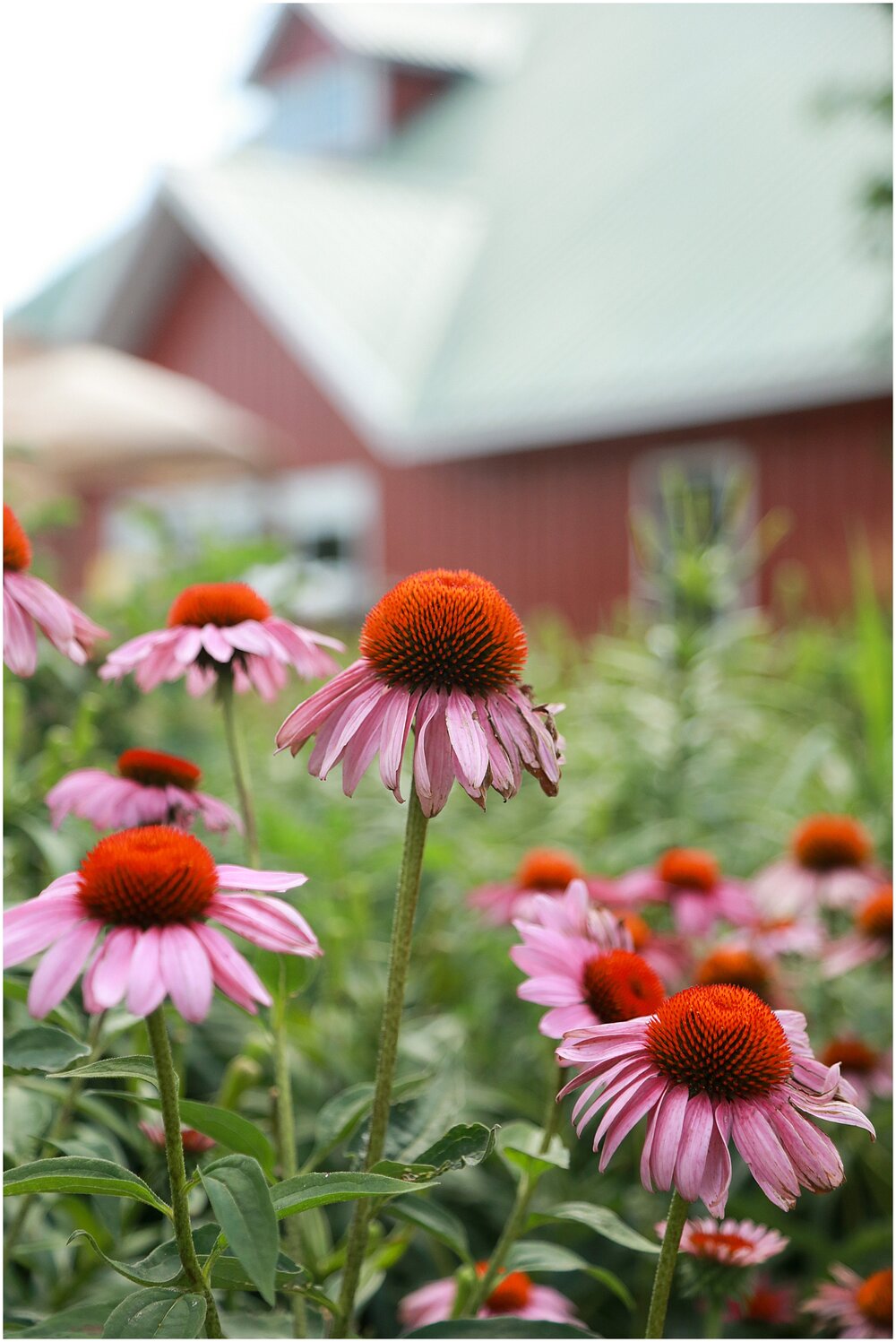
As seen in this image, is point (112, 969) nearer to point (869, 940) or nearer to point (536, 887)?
point (536, 887)

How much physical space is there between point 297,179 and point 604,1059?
490 inches

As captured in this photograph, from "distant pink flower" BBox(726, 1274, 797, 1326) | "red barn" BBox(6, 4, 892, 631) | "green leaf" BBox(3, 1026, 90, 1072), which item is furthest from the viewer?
"red barn" BBox(6, 4, 892, 631)

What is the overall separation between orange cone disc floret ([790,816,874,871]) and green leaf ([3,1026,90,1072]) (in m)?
0.99

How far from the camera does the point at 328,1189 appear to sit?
0.60 meters

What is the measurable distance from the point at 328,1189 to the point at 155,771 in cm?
36

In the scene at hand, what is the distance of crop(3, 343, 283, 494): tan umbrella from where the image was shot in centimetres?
714

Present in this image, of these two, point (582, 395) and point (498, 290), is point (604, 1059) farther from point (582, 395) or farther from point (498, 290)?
point (498, 290)

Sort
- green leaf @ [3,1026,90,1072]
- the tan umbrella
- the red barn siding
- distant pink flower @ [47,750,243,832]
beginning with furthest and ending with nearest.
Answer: the red barn siding → the tan umbrella → distant pink flower @ [47,750,243,832] → green leaf @ [3,1026,90,1072]

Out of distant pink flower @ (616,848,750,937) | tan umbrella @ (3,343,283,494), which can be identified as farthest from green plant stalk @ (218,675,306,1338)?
tan umbrella @ (3,343,283,494)

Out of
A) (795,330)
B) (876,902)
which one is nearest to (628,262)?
(795,330)

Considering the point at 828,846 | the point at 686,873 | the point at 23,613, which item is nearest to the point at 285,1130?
the point at 23,613

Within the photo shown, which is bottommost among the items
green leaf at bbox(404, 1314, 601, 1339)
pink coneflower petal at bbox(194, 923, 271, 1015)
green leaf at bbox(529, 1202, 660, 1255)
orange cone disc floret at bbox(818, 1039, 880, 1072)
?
orange cone disc floret at bbox(818, 1039, 880, 1072)

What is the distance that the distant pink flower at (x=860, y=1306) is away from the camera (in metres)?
0.98

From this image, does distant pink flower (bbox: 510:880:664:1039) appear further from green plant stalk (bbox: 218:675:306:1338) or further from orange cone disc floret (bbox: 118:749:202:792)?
orange cone disc floret (bbox: 118:749:202:792)
